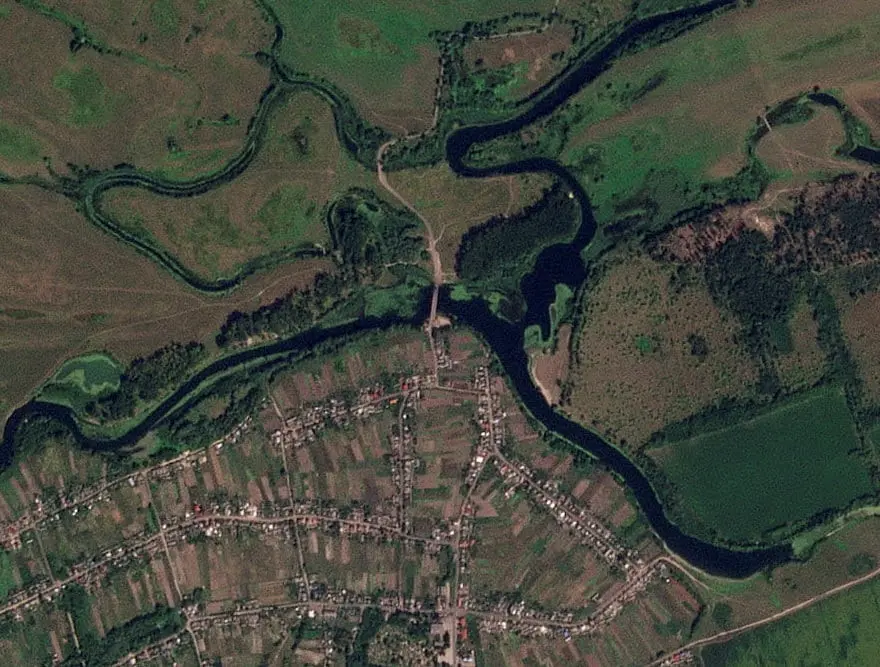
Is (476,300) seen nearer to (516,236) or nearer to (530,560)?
(516,236)

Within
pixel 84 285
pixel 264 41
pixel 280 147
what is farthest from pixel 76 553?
pixel 264 41

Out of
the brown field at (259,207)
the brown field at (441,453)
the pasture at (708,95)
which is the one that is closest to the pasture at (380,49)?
the brown field at (259,207)

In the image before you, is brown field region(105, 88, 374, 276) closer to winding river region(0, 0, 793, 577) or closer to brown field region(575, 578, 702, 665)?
winding river region(0, 0, 793, 577)

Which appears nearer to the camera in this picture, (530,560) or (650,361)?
(530,560)

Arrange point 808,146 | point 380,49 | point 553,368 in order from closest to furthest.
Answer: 1. point 553,368
2. point 808,146
3. point 380,49

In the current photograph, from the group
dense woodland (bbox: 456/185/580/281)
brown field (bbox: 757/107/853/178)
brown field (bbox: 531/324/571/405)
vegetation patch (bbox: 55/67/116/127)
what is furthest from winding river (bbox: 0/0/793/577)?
brown field (bbox: 757/107/853/178)

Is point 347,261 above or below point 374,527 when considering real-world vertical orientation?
above

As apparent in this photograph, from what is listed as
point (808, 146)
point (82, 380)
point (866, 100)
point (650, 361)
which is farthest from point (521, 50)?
point (82, 380)

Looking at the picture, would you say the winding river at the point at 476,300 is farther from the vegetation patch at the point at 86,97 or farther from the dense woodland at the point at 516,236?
the vegetation patch at the point at 86,97
